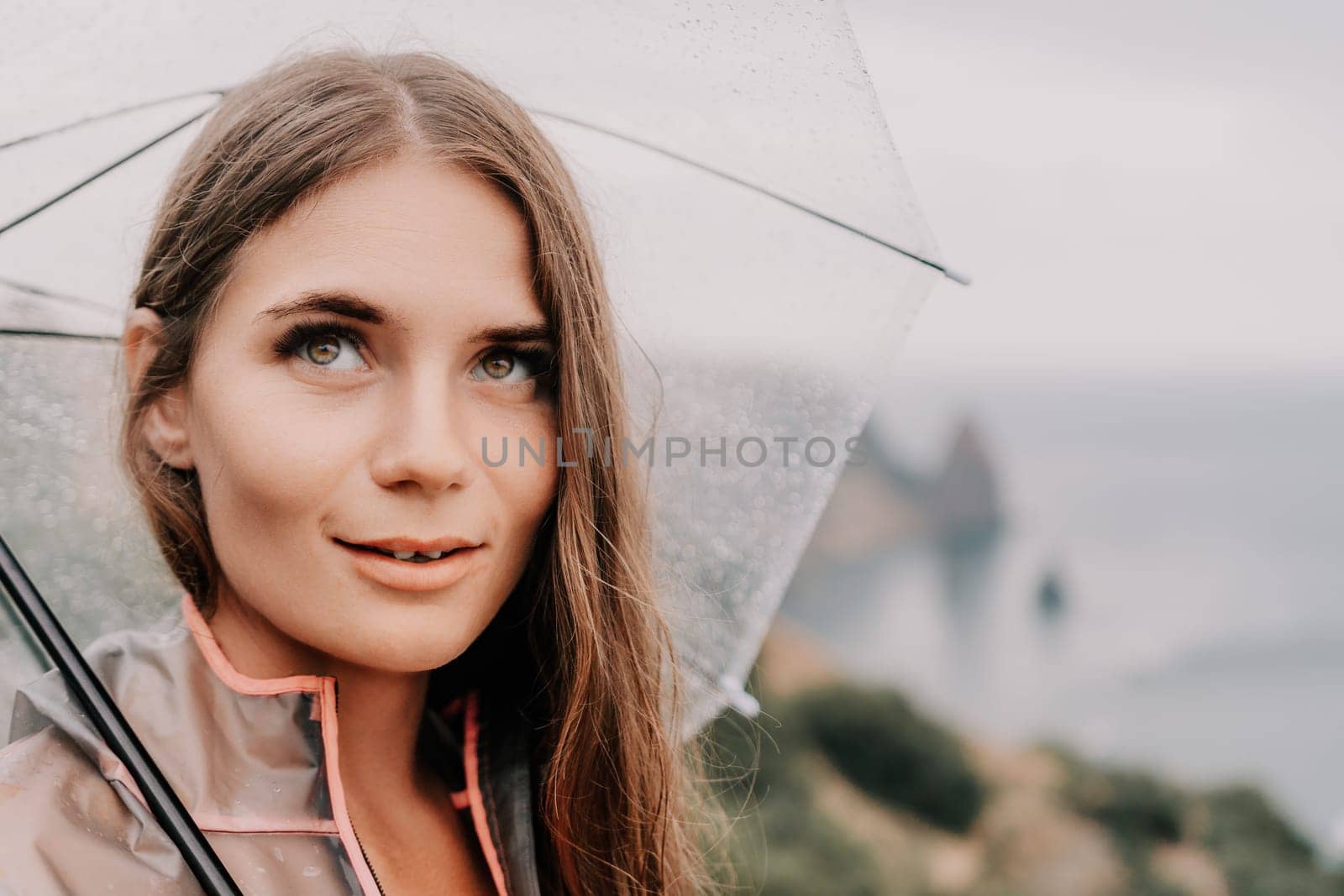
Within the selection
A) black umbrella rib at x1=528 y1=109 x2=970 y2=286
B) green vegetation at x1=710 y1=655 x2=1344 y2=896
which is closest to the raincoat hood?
black umbrella rib at x1=528 y1=109 x2=970 y2=286

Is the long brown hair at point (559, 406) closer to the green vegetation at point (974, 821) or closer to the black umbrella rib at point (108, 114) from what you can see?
the black umbrella rib at point (108, 114)

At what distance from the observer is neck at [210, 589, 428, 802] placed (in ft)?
3.23

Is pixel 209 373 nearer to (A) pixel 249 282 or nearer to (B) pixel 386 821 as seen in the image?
(A) pixel 249 282

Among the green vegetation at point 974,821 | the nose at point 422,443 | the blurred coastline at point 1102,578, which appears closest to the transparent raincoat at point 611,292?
the nose at point 422,443

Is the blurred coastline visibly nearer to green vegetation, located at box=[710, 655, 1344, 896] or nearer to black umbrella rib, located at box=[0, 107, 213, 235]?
green vegetation, located at box=[710, 655, 1344, 896]

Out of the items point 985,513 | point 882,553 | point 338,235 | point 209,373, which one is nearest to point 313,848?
point 209,373

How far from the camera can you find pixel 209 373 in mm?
933

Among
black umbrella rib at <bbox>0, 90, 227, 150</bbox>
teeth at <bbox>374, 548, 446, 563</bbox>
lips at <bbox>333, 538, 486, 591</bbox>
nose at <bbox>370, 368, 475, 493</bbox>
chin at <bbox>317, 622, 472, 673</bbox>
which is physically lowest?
chin at <bbox>317, 622, 472, 673</bbox>

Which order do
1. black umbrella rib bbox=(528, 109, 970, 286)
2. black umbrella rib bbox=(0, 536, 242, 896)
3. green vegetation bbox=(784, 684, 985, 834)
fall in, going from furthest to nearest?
1. green vegetation bbox=(784, 684, 985, 834)
2. black umbrella rib bbox=(528, 109, 970, 286)
3. black umbrella rib bbox=(0, 536, 242, 896)

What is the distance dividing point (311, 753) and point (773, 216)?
76 centimetres

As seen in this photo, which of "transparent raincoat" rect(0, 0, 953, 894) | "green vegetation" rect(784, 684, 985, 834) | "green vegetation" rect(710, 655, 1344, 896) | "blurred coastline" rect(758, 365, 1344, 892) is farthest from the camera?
"blurred coastline" rect(758, 365, 1344, 892)

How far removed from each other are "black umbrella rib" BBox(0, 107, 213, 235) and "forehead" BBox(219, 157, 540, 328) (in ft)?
0.59

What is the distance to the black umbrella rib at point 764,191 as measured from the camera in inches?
44.3

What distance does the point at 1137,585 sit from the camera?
2516 cm
